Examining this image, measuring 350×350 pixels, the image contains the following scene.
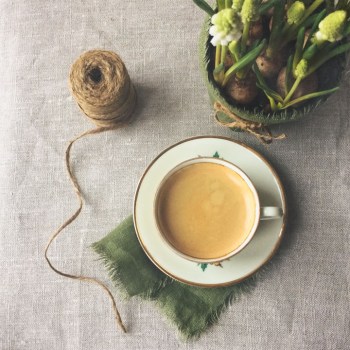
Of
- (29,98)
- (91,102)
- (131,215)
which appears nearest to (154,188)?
(131,215)

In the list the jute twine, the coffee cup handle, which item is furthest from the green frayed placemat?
the jute twine

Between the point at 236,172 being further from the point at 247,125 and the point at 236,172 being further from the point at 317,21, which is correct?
the point at 317,21

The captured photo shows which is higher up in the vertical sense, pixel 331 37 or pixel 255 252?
pixel 331 37

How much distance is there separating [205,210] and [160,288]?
0.17 m

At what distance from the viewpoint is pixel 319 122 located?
2.49 feet

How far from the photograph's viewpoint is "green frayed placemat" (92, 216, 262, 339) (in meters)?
0.74

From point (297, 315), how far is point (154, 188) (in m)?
0.33

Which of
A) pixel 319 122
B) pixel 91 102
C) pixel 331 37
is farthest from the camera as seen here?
pixel 319 122

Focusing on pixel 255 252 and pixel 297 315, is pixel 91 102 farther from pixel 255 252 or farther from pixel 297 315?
pixel 297 315

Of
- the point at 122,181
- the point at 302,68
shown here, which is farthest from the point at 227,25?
the point at 122,181

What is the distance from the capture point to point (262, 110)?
65 centimetres

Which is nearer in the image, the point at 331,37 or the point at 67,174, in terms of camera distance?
the point at 331,37

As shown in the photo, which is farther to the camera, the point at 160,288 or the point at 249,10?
the point at 160,288

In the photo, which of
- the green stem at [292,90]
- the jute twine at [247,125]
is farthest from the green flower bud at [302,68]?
the jute twine at [247,125]
